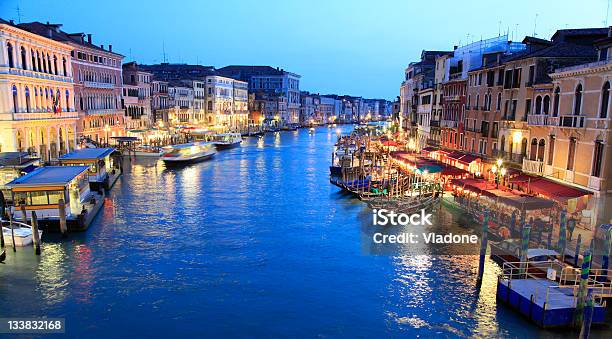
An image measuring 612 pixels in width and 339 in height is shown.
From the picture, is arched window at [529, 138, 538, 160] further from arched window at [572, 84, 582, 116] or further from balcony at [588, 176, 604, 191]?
balcony at [588, 176, 604, 191]

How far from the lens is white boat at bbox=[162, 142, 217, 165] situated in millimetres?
43812

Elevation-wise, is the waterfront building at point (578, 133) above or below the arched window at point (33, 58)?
below

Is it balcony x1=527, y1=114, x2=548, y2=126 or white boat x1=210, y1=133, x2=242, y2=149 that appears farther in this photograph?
white boat x1=210, y1=133, x2=242, y2=149

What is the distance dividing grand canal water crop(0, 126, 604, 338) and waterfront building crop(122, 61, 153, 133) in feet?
107

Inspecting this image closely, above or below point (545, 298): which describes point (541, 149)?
above

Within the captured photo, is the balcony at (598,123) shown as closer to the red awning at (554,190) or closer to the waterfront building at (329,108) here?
the red awning at (554,190)

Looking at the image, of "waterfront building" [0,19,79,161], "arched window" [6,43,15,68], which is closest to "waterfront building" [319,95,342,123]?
"waterfront building" [0,19,79,161]

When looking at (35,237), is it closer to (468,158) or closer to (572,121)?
(572,121)

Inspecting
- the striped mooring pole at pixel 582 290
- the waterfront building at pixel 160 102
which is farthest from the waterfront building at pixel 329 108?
the striped mooring pole at pixel 582 290

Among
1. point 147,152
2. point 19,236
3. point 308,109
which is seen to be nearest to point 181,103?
point 147,152

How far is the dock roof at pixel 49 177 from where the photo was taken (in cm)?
2032

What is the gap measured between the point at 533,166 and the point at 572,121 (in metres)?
3.51

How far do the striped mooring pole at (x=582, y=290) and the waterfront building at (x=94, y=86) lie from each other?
39337 millimetres

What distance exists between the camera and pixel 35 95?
31.8 m
